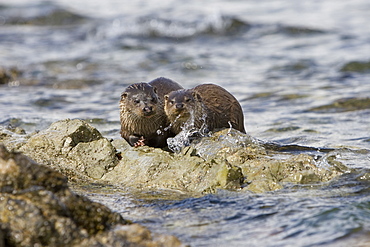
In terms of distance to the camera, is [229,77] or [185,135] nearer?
[185,135]

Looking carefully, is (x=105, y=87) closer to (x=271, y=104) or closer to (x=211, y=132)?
(x=271, y=104)

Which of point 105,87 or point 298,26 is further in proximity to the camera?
A: point 298,26

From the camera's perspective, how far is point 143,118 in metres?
5.63

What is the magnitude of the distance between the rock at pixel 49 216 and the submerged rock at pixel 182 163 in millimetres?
1224

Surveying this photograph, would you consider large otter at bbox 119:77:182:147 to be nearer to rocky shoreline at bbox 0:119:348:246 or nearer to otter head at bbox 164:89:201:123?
otter head at bbox 164:89:201:123

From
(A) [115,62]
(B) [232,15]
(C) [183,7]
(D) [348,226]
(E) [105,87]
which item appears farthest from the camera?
(C) [183,7]

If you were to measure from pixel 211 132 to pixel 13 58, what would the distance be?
9.12 meters

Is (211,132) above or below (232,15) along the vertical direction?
below

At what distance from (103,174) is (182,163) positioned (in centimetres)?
72

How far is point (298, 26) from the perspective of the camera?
1595 centimetres

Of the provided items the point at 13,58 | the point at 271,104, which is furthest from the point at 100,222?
the point at 13,58

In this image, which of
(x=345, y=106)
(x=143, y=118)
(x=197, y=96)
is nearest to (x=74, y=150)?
(x=143, y=118)

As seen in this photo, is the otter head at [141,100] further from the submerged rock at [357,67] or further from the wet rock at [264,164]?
the submerged rock at [357,67]

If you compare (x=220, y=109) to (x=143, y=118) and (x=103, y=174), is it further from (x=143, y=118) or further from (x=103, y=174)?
(x=103, y=174)
